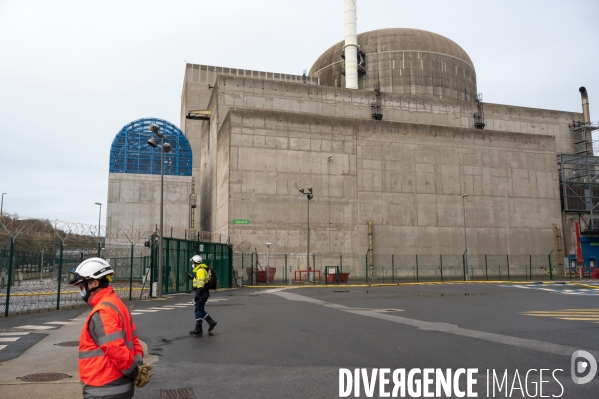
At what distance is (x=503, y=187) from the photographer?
184 ft

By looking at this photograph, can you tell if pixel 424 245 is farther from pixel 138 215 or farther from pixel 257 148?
pixel 138 215

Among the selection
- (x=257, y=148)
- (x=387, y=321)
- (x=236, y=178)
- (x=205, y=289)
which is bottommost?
(x=387, y=321)

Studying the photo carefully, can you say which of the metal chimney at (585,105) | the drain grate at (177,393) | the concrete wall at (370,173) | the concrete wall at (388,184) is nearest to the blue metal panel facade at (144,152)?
the concrete wall at (370,173)

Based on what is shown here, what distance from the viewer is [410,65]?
6800 centimetres

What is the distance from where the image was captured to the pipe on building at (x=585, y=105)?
6994 centimetres

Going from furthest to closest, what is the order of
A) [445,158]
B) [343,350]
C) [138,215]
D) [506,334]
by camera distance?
[445,158], [138,215], [506,334], [343,350]

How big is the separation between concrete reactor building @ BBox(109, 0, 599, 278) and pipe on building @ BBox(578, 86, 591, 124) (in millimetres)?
283

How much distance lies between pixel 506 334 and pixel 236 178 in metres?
37.5

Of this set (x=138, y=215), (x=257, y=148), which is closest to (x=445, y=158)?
(x=257, y=148)

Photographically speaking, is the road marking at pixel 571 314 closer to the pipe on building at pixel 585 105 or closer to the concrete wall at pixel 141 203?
the concrete wall at pixel 141 203

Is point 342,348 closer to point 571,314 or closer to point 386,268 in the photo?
point 571,314

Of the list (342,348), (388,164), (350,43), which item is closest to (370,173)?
(388,164)

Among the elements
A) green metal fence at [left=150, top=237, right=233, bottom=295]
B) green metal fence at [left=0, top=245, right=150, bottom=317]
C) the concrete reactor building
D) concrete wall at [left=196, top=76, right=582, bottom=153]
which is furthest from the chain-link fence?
concrete wall at [left=196, top=76, right=582, bottom=153]

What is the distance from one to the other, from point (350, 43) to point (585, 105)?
34.7m
